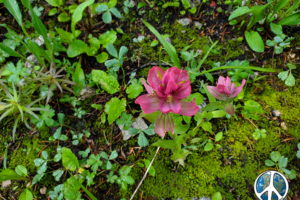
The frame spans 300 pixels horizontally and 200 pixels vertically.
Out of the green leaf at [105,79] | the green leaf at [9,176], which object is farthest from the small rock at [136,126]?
the green leaf at [9,176]

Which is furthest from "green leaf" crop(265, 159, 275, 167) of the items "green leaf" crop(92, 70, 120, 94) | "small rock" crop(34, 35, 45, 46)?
"small rock" crop(34, 35, 45, 46)

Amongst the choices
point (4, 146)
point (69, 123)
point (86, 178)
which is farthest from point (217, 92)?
point (4, 146)

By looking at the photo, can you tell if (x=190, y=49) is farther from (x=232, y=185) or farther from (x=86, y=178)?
(x=86, y=178)

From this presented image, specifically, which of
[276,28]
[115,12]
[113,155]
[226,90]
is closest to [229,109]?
[226,90]

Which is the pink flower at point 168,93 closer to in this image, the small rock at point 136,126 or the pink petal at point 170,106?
the pink petal at point 170,106

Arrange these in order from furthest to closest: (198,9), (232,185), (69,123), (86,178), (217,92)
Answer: (198,9), (69,123), (86,178), (232,185), (217,92)

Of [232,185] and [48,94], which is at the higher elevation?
[48,94]
